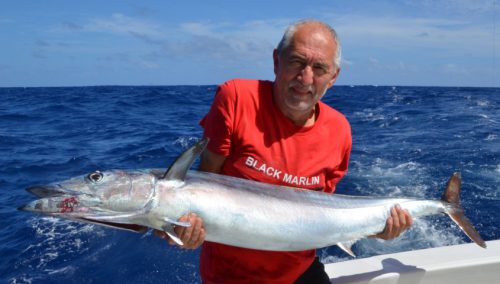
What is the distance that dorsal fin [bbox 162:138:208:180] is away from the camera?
2.10m

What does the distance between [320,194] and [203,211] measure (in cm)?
79

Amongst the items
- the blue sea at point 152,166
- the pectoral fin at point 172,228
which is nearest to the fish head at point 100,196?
the pectoral fin at point 172,228

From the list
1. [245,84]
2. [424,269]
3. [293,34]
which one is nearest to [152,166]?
[424,269]

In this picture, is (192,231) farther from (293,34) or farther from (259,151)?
(293,34)

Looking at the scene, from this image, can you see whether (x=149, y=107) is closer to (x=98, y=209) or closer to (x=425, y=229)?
(x=425, y=229)

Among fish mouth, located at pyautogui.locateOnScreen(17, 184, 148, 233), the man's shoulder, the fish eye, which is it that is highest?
the man's shoulder

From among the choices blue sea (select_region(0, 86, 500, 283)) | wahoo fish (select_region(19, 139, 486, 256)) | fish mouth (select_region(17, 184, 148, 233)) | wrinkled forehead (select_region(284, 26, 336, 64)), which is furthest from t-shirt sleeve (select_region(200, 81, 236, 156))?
blue sea (select_region(0, 86, 500, 283))

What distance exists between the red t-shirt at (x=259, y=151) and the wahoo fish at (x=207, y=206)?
13 cm

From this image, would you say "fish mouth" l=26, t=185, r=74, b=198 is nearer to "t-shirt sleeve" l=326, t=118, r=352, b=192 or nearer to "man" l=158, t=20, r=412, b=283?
"man" l=158, t=20, r=412, b=283

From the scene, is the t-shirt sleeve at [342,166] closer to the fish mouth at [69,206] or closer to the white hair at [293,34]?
the white hair at [293,34]

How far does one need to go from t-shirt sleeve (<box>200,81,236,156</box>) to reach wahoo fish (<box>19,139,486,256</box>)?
8.0 inches

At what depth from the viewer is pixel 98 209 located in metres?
2.06

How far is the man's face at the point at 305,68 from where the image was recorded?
7.88 feet

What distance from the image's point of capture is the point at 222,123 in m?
2.43
